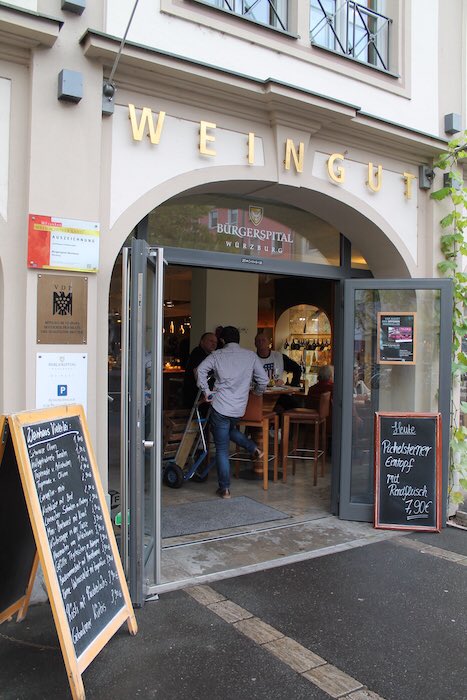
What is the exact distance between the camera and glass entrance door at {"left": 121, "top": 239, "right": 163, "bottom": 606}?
3611mm

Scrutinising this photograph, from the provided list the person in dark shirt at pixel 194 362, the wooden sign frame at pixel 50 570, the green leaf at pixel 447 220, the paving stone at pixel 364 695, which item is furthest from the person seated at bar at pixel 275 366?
the paving stone at pixel 364 695

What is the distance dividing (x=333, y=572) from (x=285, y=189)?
331 cm

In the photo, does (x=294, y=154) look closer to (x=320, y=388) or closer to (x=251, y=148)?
(x=251, y=148)

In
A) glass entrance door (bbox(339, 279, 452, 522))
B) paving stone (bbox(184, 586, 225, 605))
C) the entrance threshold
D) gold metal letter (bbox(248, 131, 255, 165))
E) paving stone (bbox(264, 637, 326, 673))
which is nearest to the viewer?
paving stone (bbox(264, 637, 326, 673))

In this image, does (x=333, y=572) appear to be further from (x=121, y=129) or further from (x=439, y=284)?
(x=121, y=129)

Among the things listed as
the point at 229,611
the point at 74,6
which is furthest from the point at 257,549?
the point at 74,6

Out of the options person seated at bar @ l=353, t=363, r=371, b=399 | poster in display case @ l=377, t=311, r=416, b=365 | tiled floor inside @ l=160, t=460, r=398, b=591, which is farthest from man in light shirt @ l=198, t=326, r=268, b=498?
poster in display case @ l=377, t=311, r=416, b=365

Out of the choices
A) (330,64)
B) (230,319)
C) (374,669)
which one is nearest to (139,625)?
(374,669)

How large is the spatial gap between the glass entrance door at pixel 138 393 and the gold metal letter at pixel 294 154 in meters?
1.93

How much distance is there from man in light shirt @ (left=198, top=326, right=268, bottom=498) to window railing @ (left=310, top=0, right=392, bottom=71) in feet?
10.1

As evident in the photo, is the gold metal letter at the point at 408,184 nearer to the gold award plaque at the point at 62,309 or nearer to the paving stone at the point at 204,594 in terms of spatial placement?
the gold award plaque at the point at 62,309

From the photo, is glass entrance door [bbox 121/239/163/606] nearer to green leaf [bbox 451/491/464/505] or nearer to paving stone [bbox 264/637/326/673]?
paving stone [bbox 264/637/326/673]

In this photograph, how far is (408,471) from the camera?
543 centimetres

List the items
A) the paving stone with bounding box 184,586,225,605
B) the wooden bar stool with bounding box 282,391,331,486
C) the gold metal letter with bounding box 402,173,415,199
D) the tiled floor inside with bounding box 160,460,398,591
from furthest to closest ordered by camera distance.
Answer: the wooden bar stool with bounding box 282,391,331,486 < the gold metal letter with bounding box 402,173,415,199 < the tiled floor inside with bounding box 160,460,398,591 < the paving stone with bounding box 184,586,225,605
